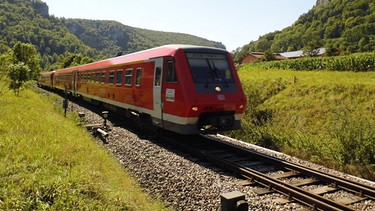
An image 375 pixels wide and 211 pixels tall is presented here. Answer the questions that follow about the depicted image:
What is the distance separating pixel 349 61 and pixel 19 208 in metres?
27.1

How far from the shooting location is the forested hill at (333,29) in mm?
104500

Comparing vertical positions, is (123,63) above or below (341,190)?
Answer: above

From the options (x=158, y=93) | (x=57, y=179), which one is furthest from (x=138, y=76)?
(x=57, y=179)

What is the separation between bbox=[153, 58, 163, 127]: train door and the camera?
9617mm

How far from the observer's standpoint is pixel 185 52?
9031 millimetres

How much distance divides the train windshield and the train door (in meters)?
1.19

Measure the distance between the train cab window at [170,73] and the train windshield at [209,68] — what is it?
1.79 feet

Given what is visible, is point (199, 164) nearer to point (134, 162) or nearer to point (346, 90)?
point (134, 162)

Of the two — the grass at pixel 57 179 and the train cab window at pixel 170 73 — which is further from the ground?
the train cab window at pixel 170 73

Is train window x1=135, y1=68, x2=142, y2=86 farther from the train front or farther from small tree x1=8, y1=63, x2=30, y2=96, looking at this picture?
small tree x1=8, y1=63, x2=30, y2=96

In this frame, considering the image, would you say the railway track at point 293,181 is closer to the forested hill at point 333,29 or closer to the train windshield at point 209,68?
the train windshield at point 209,68

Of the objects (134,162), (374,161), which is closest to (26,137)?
(134,162)

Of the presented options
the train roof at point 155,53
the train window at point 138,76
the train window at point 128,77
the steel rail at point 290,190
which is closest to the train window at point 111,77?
the train roof at point 155,53

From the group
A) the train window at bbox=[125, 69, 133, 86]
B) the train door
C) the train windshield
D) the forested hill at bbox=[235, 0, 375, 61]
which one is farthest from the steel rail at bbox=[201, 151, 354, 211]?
the forested hill at bbox=[235, 0, 375, 61]
